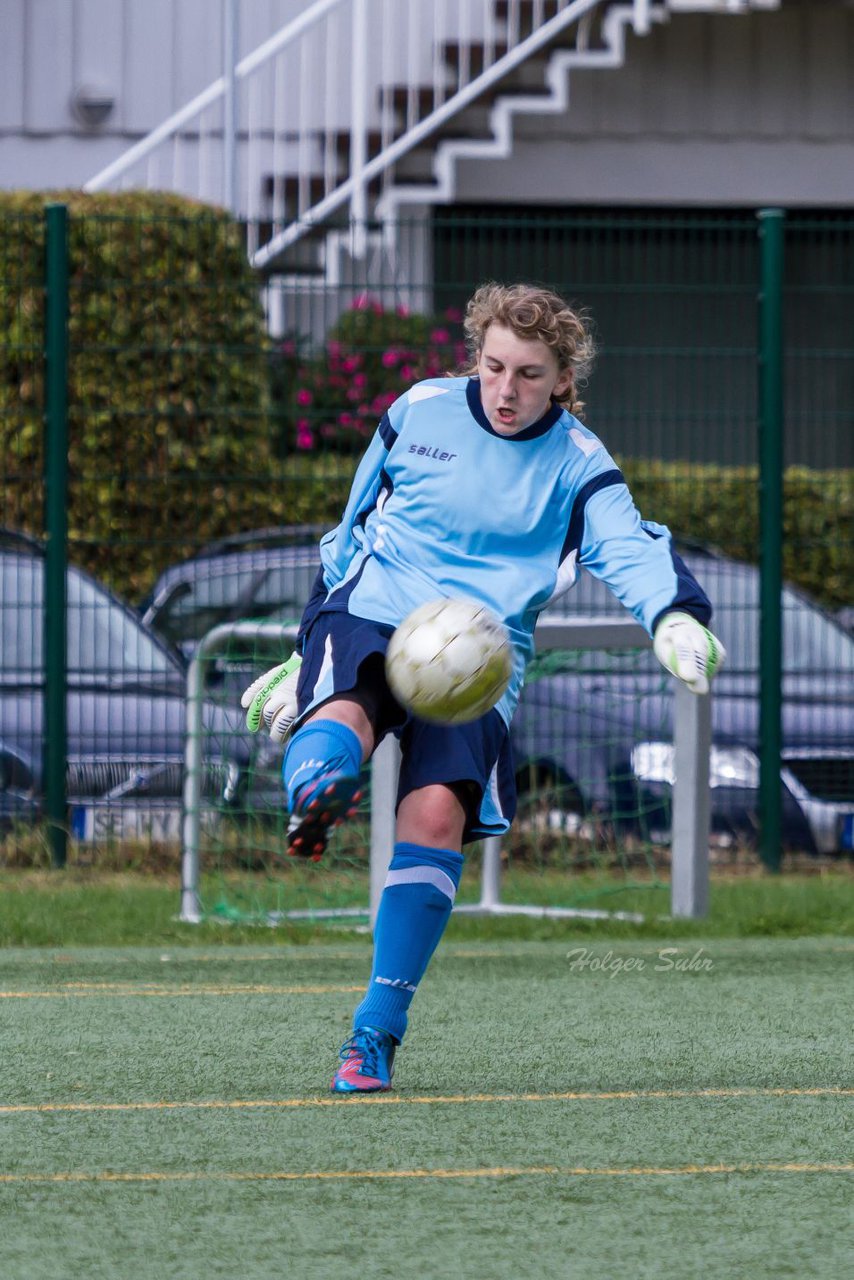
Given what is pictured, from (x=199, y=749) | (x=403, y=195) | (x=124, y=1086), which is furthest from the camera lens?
(x=403, y=195)

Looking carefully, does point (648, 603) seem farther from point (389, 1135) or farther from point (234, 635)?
point (234, 635)

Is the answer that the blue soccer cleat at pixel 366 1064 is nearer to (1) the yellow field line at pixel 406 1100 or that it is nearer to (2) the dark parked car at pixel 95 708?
(1) the yellow field line at pixel 406 1100

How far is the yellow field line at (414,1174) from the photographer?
412cm

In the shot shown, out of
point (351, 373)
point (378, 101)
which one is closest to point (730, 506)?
point (351, 373)

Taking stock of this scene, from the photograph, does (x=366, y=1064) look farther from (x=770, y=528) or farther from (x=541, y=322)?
(x=770, y=528)

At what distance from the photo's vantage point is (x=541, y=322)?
194 inches

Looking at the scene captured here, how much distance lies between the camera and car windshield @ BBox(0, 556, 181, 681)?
9.18 m

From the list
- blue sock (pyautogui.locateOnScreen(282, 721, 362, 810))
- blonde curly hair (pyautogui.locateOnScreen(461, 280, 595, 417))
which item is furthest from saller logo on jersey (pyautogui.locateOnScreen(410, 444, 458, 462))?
blue sock (pyautogui.locateOnScreen(282, 721, 362, 810))

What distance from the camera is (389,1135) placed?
14.8ft

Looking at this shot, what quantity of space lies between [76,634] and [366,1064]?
459 cm

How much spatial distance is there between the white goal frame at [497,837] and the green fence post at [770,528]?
1.33m

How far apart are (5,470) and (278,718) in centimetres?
460

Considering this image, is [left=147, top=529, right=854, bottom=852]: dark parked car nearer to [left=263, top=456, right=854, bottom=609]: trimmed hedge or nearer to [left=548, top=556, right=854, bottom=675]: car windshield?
[left=548, top=556, right=854, bottom=675]: car windshield

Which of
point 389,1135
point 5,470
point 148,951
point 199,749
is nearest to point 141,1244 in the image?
point 389,1135
